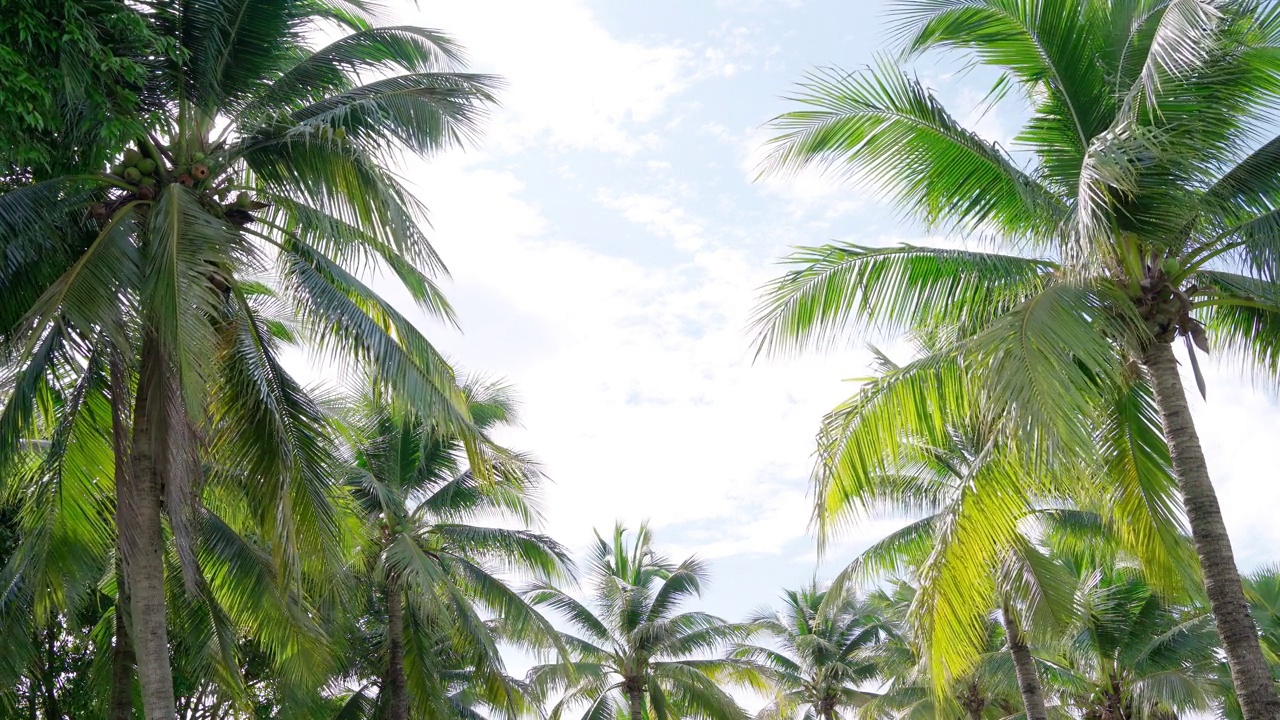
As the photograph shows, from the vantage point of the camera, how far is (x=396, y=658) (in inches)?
661

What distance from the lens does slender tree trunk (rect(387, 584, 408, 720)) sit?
53.4 feet

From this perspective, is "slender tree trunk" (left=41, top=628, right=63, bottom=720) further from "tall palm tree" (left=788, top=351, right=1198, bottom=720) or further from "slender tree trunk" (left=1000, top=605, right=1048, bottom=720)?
"slender tree trunk" (left=1000, top=605, right=1048, bottom=720)

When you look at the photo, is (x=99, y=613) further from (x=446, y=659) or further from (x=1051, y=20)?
(x=1051, y=20)

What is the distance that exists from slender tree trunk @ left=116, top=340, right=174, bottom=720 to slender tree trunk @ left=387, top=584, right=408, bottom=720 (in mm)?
Answer: 8671

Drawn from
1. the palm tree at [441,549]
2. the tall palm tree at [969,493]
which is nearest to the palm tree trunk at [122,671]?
the palm tree at [441,549]

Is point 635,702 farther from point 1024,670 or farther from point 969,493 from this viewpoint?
point 969,493

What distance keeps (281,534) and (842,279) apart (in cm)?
505

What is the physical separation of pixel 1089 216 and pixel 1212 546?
8.48ft

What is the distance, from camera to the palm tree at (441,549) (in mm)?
16141

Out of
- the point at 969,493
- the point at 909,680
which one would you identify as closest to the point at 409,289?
the point at 969,493

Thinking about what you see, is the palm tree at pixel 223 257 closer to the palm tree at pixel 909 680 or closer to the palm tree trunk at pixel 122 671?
the palm tree trunk at pixel 122 671

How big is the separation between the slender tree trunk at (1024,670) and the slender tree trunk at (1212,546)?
867 cm

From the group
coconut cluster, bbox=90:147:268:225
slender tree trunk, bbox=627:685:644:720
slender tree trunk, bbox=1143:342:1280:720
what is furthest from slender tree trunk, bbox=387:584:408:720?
slender tree trunk, bbox=1143:342:1280:720

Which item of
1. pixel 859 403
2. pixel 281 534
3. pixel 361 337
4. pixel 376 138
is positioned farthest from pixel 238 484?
pixel 859 403
